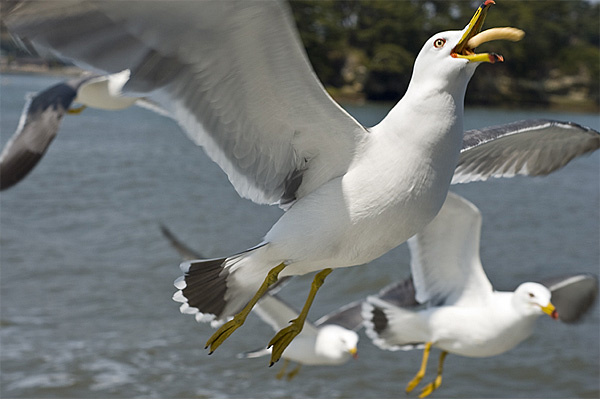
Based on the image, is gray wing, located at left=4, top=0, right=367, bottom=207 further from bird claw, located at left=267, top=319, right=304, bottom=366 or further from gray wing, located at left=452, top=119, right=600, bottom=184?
gray wing, located at left=452, top=119, right=600, bottom=184

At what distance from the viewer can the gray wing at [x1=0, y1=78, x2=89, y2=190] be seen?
4.36 meters

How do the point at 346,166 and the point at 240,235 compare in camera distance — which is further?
the point at 240,235

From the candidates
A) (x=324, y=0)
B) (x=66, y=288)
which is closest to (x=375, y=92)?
(x=324, y=0)

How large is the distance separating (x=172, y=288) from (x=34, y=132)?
495cm

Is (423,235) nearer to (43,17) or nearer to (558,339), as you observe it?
(43,17)

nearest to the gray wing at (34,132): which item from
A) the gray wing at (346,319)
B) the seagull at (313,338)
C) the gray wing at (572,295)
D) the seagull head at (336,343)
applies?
the seagull at (313,338)

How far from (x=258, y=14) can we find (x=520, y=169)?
1.50 metres

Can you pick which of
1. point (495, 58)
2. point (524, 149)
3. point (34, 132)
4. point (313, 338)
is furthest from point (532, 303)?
point (495, 58)

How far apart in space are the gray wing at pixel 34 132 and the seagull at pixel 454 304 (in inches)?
88.5

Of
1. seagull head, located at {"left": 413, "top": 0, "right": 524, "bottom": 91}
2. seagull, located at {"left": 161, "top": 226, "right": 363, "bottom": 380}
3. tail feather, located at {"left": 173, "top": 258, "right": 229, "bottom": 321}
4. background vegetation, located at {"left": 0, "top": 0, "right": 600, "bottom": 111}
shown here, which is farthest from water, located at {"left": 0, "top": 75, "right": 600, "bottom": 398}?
background vegetation, located at {"left": 0, "top": 0, "right": 600, "bottom": 111}

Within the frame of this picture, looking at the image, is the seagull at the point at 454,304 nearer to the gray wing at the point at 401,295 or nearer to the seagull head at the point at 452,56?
the gray wing at the point at 401,295

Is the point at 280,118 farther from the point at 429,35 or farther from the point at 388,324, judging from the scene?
the point at 429,35

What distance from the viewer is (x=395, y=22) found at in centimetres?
3250

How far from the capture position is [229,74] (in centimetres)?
184
